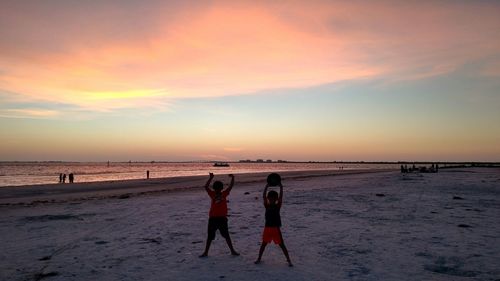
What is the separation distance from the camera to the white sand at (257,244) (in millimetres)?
8281

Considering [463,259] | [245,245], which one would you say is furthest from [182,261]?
[463,259]

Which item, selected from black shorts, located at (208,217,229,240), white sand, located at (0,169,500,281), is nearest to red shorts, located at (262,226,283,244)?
white sand, located at (0,169,500,281)

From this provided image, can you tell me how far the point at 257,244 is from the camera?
10.9 m

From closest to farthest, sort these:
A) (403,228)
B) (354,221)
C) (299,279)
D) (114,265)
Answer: (299,279)
(114,265)
(403,228)
(354,221)

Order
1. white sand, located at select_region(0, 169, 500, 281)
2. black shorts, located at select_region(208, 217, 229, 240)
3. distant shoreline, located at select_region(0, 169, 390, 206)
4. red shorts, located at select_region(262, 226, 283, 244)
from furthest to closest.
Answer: distant shoreline, located at select_region(0, 169, 390, 206)
black shorts, located at select_region(208, 217, 229, 240)
red shorts, located at select_region(262, 226, 283, 244)
white sand, located at select_region(0, 169, 500, 281)

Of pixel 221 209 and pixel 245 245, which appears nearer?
pixel 221 209

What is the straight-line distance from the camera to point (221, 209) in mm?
9508

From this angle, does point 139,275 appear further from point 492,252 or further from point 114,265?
point 492,252

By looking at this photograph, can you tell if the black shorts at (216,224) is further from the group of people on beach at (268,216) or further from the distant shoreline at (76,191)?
the distant shoreline at (76,191)

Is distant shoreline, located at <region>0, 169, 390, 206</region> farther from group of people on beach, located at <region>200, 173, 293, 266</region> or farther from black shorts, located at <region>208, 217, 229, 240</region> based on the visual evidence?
group of people on beach, located at <region>200, 173, 293, 266</region>

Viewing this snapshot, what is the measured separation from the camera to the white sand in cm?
828

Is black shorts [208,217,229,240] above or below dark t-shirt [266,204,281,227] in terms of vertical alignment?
below

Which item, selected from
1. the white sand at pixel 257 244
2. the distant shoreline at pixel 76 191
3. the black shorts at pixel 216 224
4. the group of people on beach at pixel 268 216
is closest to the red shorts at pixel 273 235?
the group of people on beach at pixel 268 216

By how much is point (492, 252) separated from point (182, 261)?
25.4 ft
